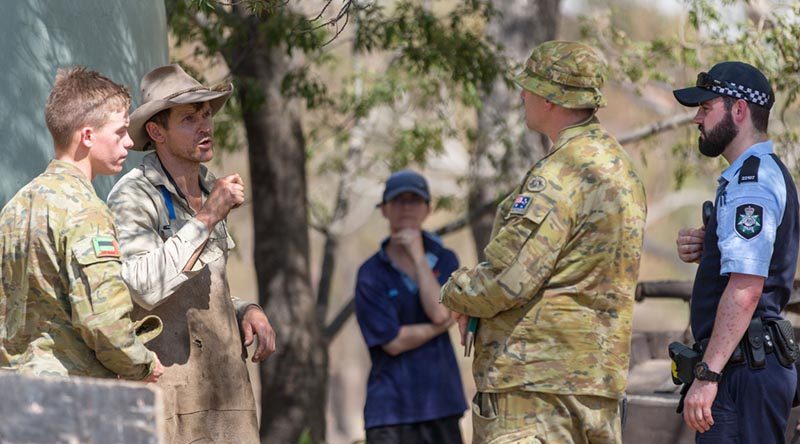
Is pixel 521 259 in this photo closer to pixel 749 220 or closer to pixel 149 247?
pixel 749 220

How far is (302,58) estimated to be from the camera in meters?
9.92

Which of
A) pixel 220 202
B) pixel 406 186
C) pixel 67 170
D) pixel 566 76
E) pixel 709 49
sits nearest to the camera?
pixel 67 170

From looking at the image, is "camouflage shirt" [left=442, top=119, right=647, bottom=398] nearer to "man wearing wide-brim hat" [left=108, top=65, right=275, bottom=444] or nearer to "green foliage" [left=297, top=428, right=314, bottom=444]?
"man wearing wide-brim hat" [left=108, top=65, right=275, bottom=444]

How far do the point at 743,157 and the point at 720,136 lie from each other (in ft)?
0.47

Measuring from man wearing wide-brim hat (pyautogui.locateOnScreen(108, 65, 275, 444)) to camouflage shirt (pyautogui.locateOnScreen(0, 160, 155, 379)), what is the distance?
13.0 inches

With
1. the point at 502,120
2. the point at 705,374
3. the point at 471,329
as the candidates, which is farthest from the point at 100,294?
the point at 502,120

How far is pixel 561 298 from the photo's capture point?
4270mm

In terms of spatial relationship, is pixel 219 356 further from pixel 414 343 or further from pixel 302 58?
pixel 302 58

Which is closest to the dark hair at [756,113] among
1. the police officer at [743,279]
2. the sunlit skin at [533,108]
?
the police officer at [743,279]

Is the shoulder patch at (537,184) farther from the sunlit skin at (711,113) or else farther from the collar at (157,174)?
the collar at (157,174)

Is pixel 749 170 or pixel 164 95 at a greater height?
pixel 164 95

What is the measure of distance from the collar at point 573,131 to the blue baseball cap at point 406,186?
215 centimetres

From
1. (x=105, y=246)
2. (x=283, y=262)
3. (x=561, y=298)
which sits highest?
(x=283, y=262)

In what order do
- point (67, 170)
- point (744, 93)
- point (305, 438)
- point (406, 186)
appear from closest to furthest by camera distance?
point (67, 170), point (744, 93), point (406, 186), point (305, 438)
